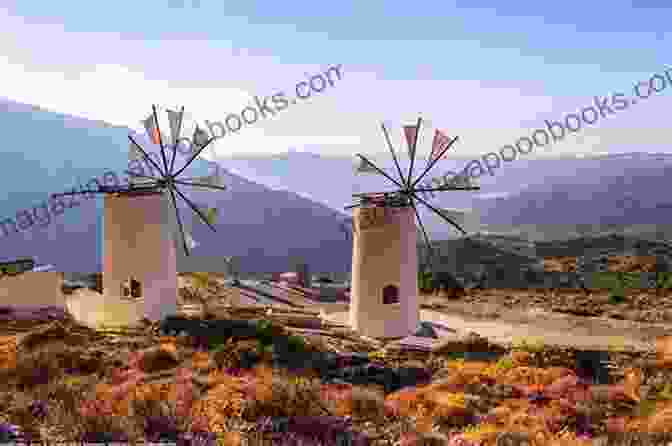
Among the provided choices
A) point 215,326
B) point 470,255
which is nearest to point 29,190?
point 470,255

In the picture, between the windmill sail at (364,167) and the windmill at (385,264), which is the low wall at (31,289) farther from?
the windmill sail at (364,167)

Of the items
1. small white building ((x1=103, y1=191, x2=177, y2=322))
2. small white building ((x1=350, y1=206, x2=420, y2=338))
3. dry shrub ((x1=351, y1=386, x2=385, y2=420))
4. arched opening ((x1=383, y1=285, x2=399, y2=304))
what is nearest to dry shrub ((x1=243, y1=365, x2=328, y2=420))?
dry shrub ((x1=351, y1=386, x2=385, y2=420))

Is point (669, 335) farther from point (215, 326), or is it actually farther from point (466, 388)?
point (215, 326)

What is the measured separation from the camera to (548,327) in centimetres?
1582

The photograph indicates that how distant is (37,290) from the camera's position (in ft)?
48.2

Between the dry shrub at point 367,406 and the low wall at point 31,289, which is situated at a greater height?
the low wall at point 31,289

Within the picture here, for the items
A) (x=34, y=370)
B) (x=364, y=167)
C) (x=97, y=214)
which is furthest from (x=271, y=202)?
(x=34, y=370)

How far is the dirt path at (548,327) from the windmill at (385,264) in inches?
79.8

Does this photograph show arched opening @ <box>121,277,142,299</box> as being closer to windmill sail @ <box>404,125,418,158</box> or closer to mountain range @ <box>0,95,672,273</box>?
windmill sail @ <box>404,125,418,158</box>

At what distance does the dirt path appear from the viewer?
1316cm

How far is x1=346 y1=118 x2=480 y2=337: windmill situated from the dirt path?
6.65 ft

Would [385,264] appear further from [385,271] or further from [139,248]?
[139,248]

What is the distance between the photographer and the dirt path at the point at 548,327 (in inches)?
518

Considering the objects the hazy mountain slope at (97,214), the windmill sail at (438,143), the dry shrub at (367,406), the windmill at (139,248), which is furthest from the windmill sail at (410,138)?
the hazy mountain slope at (97,214)
